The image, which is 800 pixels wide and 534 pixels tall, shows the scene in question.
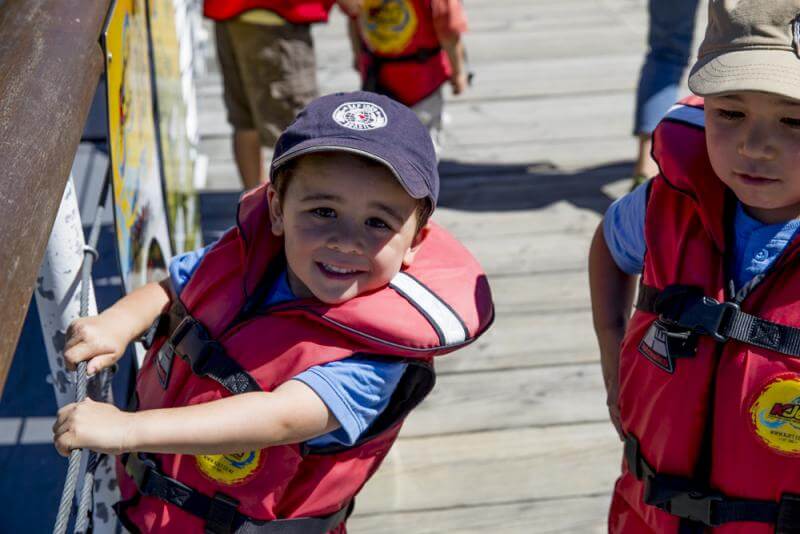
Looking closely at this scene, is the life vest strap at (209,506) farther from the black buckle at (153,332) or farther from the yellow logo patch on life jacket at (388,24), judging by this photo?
the yellow logo patch on life jacket at (388,24)

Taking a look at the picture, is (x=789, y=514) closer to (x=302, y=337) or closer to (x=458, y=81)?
(x=302, y=337)

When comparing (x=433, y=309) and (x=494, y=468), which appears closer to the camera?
(x=433, y=309)

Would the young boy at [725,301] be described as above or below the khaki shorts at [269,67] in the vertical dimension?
above

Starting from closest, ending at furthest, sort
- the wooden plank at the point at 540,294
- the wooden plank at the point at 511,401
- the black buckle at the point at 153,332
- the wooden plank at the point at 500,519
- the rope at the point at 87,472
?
1. the rope at the point at 87,472
2. the black buckle at the point at 153,332
3. the wooden plank at the point at 500,519
4. the wooden plank at the point at 511,401
5. the wooden plank at the point at 540,294

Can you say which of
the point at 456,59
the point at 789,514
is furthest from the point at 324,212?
the point at 456,59

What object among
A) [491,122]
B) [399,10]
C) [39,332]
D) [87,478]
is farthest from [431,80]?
[87,478]

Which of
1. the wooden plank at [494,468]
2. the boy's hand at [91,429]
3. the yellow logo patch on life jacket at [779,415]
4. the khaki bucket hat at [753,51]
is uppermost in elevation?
the khaki bucket hat at [753,51]

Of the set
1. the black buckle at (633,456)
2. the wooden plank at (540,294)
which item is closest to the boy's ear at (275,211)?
the black buckle at (633,456)

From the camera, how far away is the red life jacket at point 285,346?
1.72 meters

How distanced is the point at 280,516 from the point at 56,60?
81cm

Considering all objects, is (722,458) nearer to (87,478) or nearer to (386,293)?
(386,293)

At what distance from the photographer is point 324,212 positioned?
1719mm

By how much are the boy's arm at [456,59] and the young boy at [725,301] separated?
2.09 m

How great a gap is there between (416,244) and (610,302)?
1.31 feet
